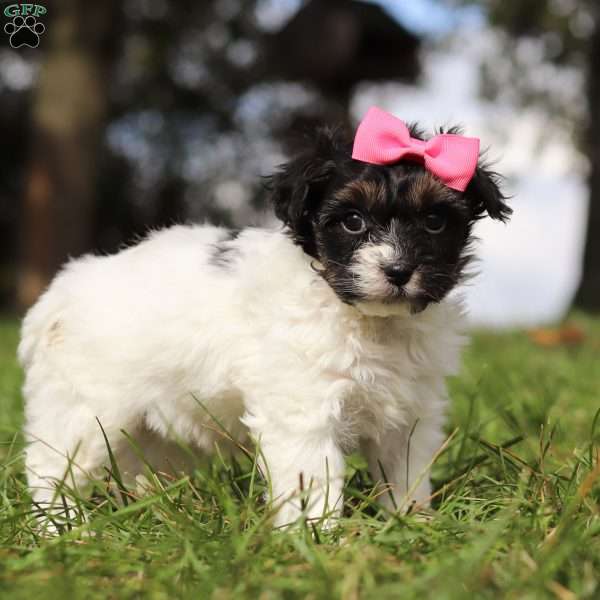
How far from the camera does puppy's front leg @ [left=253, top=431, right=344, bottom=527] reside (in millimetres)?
3039

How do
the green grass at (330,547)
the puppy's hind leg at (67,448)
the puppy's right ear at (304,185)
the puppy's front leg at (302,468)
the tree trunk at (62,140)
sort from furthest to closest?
the tree trunk at (62,140)
the puppy's hind leg at (67,448)
the puppy's right ear at (304,185)
the puppy's front leg at (302,468)
the green grass at (330,547)

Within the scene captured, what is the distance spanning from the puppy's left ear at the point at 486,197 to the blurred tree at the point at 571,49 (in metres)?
11.9

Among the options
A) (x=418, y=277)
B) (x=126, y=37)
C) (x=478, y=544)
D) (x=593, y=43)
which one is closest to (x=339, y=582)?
(x=478, y=544)

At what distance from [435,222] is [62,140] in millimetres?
10914

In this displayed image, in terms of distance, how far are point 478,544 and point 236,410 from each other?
148 cm

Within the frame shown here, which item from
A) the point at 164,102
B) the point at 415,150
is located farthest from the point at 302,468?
the point at 164,102

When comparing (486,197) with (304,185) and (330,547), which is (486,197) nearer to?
(304,185)

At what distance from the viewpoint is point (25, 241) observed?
13.2m

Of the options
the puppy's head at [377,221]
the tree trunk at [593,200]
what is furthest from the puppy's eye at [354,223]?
the tree trunk at [593,200]

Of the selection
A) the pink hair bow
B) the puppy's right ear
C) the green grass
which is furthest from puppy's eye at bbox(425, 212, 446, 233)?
the green grass

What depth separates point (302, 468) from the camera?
10.2 feet

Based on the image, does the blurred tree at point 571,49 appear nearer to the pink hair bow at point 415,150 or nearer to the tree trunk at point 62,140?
the tree trunk at point 62,140

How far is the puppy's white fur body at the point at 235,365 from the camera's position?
3.21 meters

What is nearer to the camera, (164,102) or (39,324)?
(39,324)
